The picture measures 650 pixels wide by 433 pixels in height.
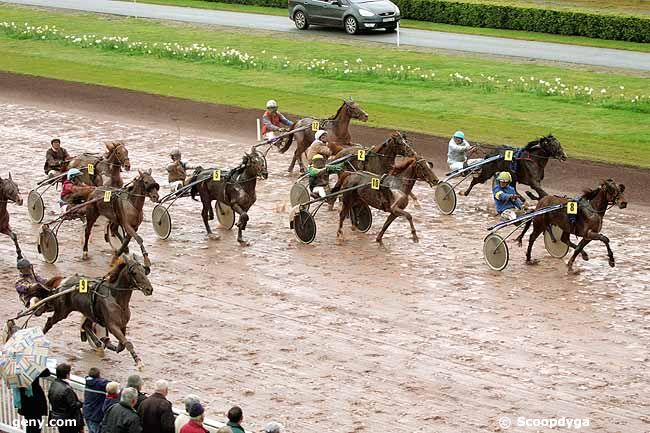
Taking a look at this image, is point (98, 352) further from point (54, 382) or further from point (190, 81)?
point (190, 81)

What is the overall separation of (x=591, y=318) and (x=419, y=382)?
306 centimetres

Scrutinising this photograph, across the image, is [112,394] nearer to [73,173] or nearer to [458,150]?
[73,173]

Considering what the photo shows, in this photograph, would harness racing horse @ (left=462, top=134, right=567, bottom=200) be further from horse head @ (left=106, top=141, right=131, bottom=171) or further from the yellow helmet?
horse head @ (left=106, top=141, right=131, bottom=171)

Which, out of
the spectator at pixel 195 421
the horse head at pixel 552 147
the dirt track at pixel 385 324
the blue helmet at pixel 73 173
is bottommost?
the dirt track at pixel 385 324

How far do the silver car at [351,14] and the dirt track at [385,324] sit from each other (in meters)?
15.5

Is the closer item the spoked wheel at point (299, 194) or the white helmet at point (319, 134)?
the spoked wheel at point (299, 194)

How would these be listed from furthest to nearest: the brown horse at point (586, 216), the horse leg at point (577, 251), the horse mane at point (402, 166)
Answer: the horse mane at point (402, 166), the horse leg at point (577, 251), the brown horse at point (586, 216)

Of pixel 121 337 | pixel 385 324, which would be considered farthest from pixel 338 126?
pixel 121 337

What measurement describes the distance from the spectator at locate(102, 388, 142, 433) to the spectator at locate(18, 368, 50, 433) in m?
1.09

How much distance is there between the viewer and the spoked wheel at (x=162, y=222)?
1944 cm

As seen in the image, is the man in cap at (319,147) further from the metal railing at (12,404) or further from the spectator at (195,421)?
the spectator at (195,421)

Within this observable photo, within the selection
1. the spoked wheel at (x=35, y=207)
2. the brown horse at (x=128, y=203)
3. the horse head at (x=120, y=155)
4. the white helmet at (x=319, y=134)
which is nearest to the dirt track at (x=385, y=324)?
the spoked wheel at (x=35, y=207)

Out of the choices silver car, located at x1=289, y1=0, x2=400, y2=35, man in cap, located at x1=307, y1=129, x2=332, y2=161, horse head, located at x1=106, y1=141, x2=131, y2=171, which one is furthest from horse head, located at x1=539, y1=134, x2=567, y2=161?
silver car, located at x1=289, y1=0, x2=400, y2=35

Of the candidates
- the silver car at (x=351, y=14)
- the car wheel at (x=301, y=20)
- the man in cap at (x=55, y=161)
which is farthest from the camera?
the car wheel at (x=301, y=20)
